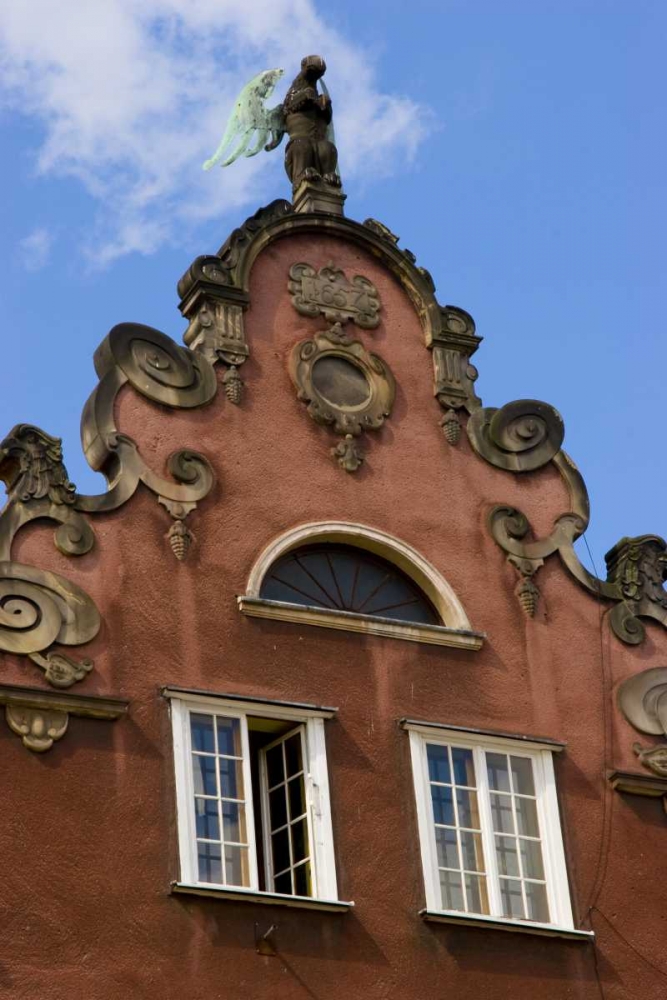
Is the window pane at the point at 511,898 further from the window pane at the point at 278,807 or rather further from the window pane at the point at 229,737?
the window pane at the point at 229,737

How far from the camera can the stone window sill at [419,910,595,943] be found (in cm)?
2219

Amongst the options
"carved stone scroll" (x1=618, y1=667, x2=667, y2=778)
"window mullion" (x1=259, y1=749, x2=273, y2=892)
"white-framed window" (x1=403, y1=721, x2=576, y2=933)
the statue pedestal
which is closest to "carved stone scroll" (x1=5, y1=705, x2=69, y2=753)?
"window mullion" (x1=259, y1=749, x2=273, y2=892)

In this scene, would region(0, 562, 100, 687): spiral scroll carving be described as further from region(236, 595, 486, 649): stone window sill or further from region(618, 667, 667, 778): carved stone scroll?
region(618, 667, 667, 778): carved stone scroll

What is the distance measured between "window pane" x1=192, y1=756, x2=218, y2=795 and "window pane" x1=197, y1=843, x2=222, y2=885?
532 mm

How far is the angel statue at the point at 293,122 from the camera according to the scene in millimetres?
26875

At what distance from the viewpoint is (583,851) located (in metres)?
23.5

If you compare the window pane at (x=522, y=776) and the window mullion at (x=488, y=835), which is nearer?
the window mullion at (x=488, y=835)

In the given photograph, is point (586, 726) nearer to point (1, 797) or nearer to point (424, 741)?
point (424, 741)

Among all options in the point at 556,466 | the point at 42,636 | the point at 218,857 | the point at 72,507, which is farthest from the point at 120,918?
the point at 556,466

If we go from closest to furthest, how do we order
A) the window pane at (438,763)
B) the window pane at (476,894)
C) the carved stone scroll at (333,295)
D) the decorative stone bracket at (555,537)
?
the window pane at (476,894), the window pane at (438,763), the decorative stone bracket at (555,537), the carved stone scroll at (333,295)

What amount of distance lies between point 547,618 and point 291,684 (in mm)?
3353

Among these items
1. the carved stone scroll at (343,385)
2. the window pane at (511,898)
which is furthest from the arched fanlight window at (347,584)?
the window pane at (511,898)

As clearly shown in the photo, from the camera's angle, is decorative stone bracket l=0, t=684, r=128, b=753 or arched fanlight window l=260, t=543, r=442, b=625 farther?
arched fanlight window l=260, t=543, r=442, b=625

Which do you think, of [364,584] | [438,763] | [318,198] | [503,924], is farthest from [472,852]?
[318,198]
